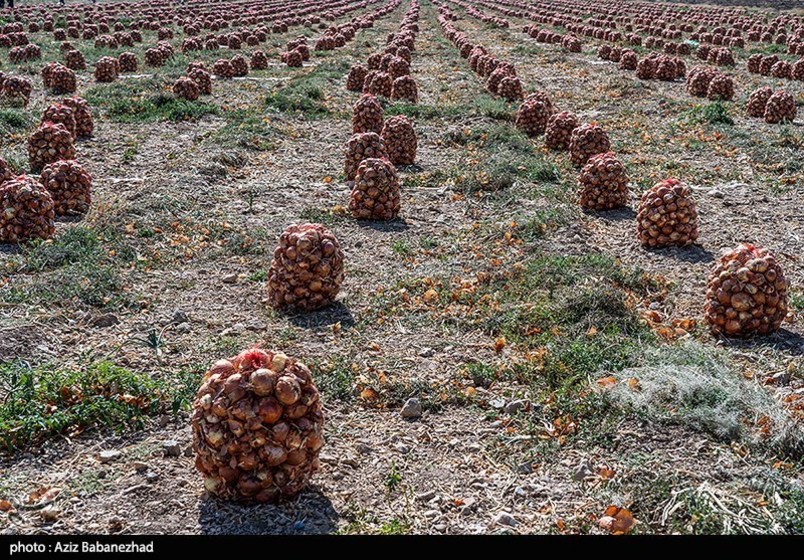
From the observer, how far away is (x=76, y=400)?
5.45 meters

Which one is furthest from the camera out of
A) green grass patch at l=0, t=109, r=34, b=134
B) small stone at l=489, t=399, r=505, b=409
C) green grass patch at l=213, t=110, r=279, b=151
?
green grass patch at l=0, t=109, r=34, b=134

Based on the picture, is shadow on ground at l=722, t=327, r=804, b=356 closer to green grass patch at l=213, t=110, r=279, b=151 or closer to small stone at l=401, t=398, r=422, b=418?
small stone at l=401, t=398, r=422, b=418

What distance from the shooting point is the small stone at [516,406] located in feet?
18.9

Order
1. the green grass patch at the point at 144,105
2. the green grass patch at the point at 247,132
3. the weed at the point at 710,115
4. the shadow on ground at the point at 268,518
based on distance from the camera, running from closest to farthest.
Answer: the shadow on ground at the point at 268,518
the green grass patch at the point at 247,132
the weed at the point at 710,115
the green grass patch at the point at 144,105

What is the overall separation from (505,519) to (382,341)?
2.75 metres

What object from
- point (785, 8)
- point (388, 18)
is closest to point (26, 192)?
point (388, 18)

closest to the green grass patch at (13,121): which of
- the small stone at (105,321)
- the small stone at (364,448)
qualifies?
the small stone at (105,321)

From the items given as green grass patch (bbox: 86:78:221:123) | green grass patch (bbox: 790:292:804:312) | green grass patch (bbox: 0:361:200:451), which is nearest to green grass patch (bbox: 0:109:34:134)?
green grass patch (bbox: 86:78:221:123)

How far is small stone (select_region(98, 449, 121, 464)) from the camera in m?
4.99

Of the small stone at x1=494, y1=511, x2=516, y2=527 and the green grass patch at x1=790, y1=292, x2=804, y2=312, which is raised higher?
the green grass patch at x1=790, y1=292, x2=804, y2=312

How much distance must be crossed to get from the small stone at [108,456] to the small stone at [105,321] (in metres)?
2.26

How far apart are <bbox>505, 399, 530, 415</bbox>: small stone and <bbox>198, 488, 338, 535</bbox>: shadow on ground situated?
1.78 metres

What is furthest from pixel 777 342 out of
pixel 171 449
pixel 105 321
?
pixel 105 321

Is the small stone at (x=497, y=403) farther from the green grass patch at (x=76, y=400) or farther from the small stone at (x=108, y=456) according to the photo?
the small stone at (x=108, y=456)
